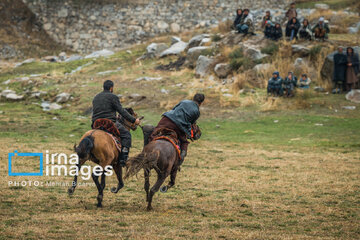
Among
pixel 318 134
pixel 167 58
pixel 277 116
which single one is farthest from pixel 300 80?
pixel 167 58

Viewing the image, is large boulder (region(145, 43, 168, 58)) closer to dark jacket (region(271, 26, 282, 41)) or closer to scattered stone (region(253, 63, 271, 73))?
dark jacket (region(271, 26, 282, 41))

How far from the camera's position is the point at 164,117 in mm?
9594

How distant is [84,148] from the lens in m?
8.59

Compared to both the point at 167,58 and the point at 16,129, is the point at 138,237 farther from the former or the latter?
the point at 167,58

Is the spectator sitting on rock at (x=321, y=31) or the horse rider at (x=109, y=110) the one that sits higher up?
the horse rider at (x=109, y=110)

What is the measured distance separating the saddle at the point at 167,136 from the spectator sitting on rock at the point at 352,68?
57.1ft

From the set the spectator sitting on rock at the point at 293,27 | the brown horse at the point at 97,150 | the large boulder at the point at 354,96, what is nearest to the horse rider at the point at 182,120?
the brown horse at the point at 97,150

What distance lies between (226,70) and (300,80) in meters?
4.36

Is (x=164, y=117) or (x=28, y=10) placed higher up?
(x=164, y=117)

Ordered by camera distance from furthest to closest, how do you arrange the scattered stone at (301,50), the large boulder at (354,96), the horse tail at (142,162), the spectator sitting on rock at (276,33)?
the spectator sitting on rock at (276,33), the scattered stone at (301,50), the large boulder at (354,96), the horse tail at (142,162)

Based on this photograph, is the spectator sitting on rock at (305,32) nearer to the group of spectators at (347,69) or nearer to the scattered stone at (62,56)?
the group of spectators at (347,69)

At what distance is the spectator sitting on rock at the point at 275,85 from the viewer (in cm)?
2414

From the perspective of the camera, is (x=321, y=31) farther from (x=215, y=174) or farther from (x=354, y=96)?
(x=215, y=174)

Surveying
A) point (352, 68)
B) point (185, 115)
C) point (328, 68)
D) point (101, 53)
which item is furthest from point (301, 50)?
point (185, 115)
